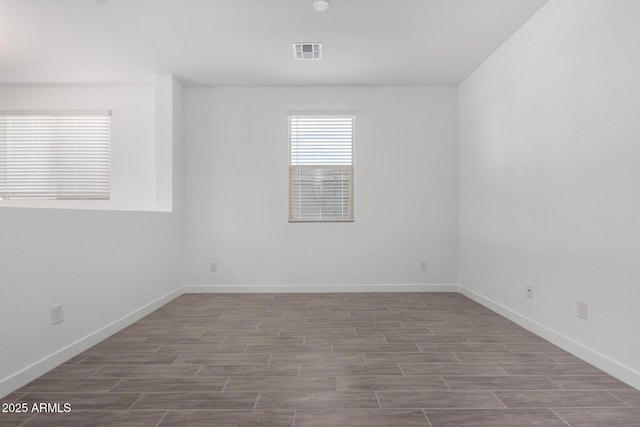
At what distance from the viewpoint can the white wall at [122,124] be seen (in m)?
4.77

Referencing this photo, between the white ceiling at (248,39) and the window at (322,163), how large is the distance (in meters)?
0.56

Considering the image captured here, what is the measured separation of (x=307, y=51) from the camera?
12.3 feet

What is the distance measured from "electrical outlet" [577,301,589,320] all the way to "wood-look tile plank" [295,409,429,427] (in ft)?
5.01

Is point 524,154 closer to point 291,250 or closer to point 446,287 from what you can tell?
point 446,287

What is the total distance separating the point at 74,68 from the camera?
4.22 meters

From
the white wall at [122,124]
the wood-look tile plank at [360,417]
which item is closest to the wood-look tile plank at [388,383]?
the wood-look tile plank at [360,417]

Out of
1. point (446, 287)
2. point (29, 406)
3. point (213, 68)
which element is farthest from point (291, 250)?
point (29, 406)

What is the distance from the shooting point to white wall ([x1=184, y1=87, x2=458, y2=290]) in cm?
484

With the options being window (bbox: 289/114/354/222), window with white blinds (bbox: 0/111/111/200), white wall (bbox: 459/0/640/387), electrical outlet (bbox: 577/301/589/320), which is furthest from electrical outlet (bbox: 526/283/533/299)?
window with white blinds (bbox: 0/111/111/200)

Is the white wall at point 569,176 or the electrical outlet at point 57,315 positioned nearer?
the white wall at point 569,176

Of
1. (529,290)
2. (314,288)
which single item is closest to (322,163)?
(314,288)

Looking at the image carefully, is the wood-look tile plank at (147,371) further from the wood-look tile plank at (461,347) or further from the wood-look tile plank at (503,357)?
the wood-look tile plank at (503,357)

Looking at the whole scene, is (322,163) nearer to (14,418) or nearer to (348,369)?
(348,369)

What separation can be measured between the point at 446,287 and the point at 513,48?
9.58ft
